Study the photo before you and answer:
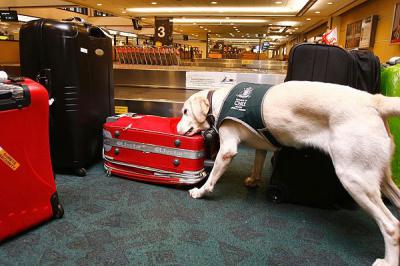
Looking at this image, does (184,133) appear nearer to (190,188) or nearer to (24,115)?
(190,188)

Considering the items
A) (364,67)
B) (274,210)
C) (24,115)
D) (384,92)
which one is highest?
(364,67)

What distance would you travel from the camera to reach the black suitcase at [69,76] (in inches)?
85.5

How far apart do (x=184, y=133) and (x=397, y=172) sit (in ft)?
4.93

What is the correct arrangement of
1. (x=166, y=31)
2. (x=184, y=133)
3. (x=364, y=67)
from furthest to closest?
1. (x=166, y=31)
2. (x=184, y=133)
3. (x=364, y=67)

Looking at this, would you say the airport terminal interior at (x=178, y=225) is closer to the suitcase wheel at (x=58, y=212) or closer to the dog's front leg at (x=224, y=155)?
the suitcase wheel at (x=58, y=212)

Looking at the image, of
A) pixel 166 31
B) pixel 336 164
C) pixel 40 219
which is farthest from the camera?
pixel 166 31

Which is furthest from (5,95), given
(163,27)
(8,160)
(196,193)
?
(163,27)

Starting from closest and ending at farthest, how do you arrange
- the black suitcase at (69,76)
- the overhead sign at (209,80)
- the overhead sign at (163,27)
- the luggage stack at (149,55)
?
the black suitcase at (69,76), the overhead sign at (209,80), the luggage stack at (149,55), the overhead sign at (163,27)

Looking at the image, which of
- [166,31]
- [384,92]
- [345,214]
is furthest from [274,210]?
[166,31]

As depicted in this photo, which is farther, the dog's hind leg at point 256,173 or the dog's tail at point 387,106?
the dog's hind leg at point 256,173

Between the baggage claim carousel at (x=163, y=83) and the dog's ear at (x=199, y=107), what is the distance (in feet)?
4.39

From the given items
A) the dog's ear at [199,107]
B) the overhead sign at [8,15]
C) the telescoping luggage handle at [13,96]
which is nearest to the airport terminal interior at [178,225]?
the telescoping luggage handle at [13,96]

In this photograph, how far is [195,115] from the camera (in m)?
2.11

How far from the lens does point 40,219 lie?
66.3 inches
